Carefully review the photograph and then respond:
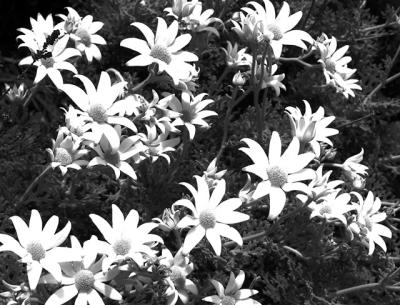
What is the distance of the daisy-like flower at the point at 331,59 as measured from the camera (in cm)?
286

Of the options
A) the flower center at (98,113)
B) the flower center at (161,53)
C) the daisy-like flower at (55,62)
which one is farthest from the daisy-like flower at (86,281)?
the flower center at (161,53)

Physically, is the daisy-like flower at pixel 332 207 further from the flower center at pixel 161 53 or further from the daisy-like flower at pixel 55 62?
the daisy-like flower at pixel 55 62

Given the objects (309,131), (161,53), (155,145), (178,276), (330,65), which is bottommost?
(178,276)

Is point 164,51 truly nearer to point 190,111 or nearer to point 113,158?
point 190,111

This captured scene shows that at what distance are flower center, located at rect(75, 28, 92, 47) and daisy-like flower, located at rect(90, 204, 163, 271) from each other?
911 millimetres

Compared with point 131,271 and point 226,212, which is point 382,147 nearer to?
point 226,212

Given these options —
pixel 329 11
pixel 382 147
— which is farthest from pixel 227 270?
pixel 329 11

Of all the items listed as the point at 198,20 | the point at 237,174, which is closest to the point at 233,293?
the point at 237,174

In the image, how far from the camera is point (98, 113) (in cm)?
240

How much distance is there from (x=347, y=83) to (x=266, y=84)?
42 cm

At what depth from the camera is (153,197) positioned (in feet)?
9.32

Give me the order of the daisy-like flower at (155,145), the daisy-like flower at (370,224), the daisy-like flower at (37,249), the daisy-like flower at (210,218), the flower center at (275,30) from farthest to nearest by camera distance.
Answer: the flower center at (275,30)
the daisy-like flower at (155,145)
the daisy-like flower at (370,224)
the daisy-like flower at (210,218)
the daisy-like flower at (37,249)

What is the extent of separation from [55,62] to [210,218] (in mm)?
899

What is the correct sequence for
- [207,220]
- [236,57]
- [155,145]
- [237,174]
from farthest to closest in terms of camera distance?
[237,174] → [236,57] → [155,145] → [207,220]
